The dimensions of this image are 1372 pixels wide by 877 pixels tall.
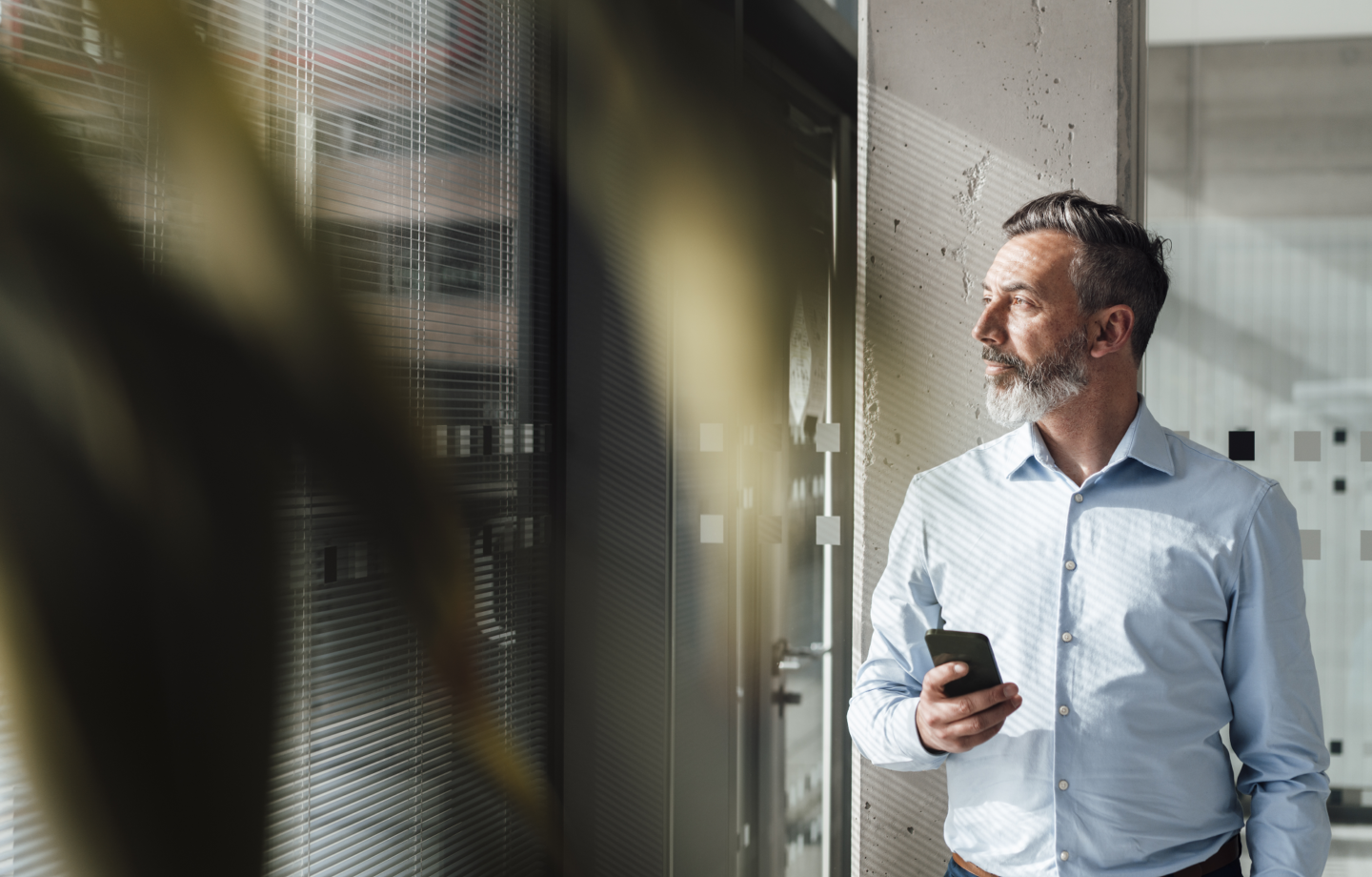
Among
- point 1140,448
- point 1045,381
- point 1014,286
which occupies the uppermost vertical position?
point 1014,286

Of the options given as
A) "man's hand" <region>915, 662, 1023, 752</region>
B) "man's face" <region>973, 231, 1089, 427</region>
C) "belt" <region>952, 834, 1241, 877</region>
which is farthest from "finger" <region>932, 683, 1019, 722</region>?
"man's face" <region>973, 231, 1089, 427</region>

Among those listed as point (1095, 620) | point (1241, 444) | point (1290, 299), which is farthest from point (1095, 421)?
point (1290, 299)

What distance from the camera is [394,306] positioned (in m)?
2.00

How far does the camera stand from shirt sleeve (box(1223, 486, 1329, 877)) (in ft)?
4.36

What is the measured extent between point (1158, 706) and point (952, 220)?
106 cm

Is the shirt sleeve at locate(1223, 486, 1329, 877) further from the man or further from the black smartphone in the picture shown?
the black smartphone

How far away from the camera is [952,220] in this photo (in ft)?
6.78

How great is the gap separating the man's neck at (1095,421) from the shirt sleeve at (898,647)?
0.25m

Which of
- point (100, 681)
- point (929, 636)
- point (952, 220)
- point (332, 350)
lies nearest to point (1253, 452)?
point (952, 220)

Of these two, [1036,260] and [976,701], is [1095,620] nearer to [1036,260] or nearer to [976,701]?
[976,701]

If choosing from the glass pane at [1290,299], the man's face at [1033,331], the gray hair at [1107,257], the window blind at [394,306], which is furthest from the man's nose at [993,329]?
the window blind at [394,306]

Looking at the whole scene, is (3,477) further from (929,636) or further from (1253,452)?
(1253,452)

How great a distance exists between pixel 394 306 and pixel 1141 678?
4.86ft

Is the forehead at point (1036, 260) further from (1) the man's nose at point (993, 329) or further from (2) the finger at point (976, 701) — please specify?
(2) the finger at point (976, 701)
